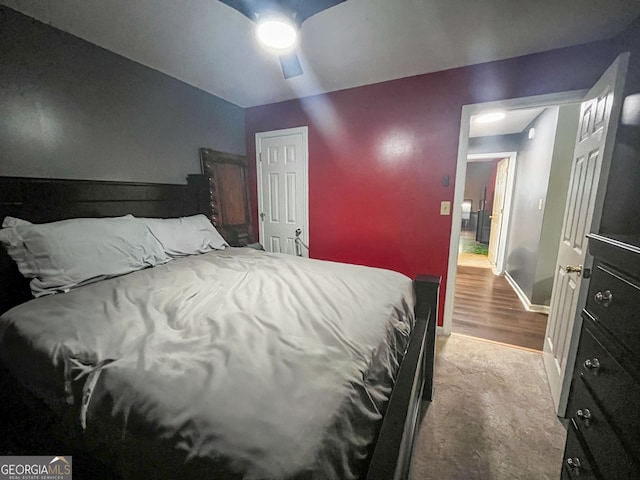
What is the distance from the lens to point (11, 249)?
1.39 metres

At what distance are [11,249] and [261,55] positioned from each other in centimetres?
204

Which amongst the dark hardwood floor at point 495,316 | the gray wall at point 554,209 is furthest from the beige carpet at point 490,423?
the gray wall at point 554,209

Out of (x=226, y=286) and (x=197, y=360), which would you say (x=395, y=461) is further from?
(x=226, y=286)

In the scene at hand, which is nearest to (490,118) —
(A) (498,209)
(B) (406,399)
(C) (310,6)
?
(A) (498,209)

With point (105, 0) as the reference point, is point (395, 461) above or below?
below

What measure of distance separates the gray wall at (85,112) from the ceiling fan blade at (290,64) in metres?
1.43

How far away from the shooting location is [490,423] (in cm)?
152

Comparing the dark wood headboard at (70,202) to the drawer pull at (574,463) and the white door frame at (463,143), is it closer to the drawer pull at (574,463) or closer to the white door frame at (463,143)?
the white door frame at (463,143)

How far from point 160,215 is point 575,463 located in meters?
2.88

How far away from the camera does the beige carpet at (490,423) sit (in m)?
1.28

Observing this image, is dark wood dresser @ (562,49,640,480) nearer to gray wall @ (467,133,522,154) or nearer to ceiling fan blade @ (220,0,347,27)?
ceiling fan blade @ (220,0,347,27)

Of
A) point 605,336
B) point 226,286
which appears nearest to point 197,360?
point 226,286

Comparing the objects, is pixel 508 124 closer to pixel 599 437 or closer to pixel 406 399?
pixel 599 437

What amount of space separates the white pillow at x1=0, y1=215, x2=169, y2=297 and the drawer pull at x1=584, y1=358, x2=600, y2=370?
2.22 metres
